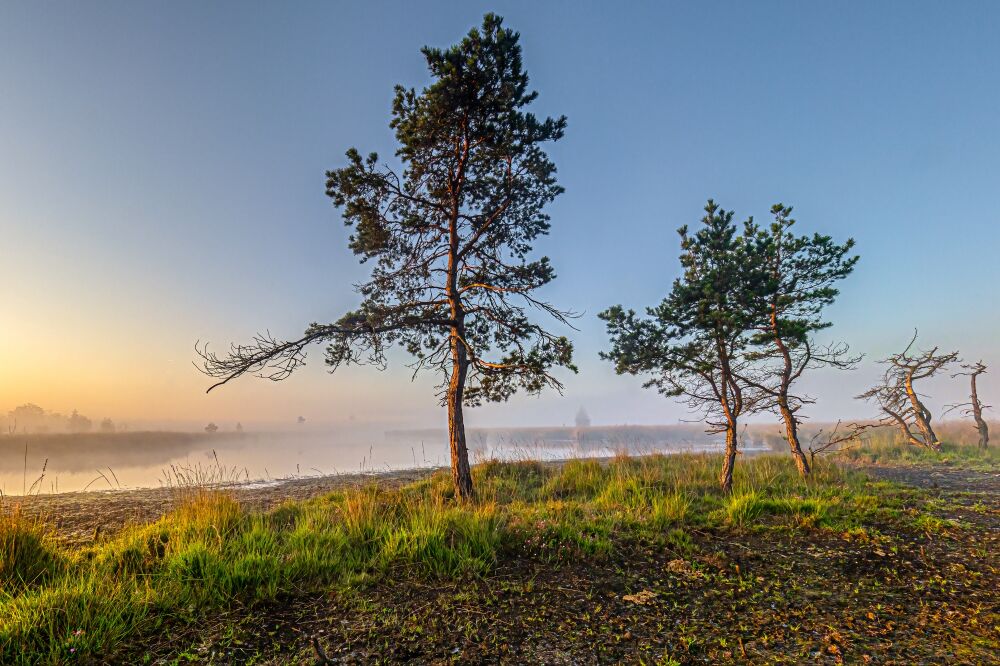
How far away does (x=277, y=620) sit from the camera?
356cm

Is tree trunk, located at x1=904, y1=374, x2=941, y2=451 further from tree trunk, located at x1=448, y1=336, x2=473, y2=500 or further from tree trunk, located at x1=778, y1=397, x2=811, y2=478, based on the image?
tree trunk, located at x1=448, y1=336, x2=473, y2=500

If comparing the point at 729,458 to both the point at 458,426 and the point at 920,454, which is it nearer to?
the point at 458,426

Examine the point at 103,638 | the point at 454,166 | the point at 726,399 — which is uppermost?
the point at 454,166

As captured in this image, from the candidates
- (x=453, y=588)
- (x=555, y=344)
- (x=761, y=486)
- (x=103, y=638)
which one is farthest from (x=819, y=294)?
(x=103, y=638)

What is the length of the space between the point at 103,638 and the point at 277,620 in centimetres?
123

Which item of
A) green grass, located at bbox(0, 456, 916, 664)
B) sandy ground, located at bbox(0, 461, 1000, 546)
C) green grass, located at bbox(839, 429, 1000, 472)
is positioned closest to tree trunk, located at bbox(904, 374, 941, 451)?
green grass, located at bbox(839, 429, 1000, 472)

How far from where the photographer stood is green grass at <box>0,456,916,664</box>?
3.30m

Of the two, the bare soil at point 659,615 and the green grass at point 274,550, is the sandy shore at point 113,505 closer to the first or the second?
the green grass at point 274,550

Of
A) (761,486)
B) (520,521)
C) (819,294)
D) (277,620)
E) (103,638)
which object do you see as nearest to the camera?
(103,638)

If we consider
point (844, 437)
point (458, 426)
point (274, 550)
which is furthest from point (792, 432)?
point (274, 550)

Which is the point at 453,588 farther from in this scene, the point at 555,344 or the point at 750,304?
the point at 750,304

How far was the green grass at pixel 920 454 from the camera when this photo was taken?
15148 mm

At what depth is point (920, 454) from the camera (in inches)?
719

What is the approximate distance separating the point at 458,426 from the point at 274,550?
5.06m
